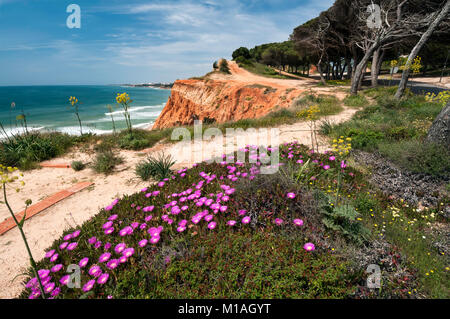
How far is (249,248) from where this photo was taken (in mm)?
2154

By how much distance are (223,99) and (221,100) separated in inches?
9.4

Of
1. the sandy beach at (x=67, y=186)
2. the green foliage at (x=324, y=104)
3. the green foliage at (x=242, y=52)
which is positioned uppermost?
the green foliage at (x=242, y=52)

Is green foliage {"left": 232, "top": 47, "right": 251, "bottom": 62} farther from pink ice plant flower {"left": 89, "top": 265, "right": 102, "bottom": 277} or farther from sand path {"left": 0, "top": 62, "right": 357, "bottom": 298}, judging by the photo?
pink ice plant flower {"left": 89, "top": 265, "right": 102, "bottom": 277}

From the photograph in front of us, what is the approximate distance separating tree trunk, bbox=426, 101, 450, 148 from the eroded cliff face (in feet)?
33.1

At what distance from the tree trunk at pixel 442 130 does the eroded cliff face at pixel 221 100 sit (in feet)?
33.1

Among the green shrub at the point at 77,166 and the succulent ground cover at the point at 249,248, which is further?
the green shrub at the point at 77,166

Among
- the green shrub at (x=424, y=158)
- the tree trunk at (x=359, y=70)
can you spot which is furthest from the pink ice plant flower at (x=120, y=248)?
the tree trunk at (x=359, y=70)

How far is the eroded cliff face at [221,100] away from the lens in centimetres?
1631

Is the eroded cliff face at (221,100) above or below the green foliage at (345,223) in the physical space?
above

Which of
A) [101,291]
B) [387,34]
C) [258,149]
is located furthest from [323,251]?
[387,34]

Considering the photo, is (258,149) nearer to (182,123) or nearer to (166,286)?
(166,286)

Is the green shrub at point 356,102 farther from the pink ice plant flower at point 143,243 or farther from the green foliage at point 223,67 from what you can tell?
the green foliage at point 223,67

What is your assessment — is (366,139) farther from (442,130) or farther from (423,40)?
(423,40)
